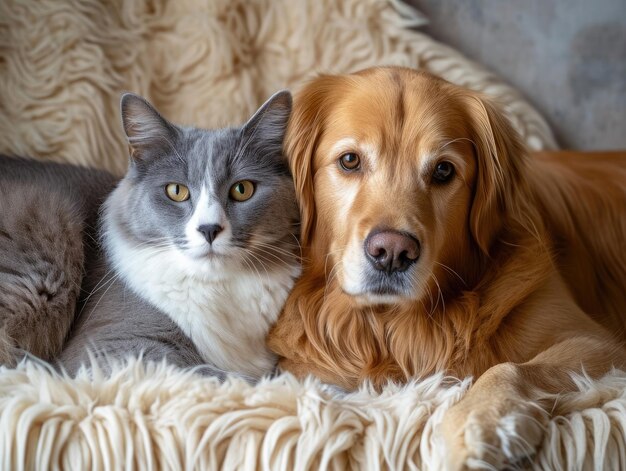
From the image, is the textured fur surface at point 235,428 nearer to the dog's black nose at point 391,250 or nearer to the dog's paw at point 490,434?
the dog's paw at point 490,434

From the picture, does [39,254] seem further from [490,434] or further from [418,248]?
Answer: [490,434]

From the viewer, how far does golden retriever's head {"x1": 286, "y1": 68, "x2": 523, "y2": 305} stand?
1.45 m

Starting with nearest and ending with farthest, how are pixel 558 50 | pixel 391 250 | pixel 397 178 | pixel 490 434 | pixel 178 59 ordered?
pixel 490 434 → pixel 391 250 → pixel 397 178 → pixel 178 59 → pixel 558 50

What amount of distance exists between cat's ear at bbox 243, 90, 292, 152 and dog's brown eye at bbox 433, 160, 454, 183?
344 millimetres

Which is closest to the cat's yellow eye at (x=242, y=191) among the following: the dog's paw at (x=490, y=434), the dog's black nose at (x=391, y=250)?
the dog's black nose at (x=391, y=250)

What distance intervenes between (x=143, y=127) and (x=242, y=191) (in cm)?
25

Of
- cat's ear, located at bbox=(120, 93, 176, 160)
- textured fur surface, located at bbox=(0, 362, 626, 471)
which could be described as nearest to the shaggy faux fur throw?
textured fur surface, located at bbox=(0, 362, 626, 471)

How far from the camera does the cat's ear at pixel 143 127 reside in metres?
1.59

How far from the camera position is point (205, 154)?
1.60 m

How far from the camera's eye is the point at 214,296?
159cm

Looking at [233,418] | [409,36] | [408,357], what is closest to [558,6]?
[409,36]

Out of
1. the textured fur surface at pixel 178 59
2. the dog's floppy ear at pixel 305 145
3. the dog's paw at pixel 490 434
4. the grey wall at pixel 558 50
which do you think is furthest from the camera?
the grey wall at pixel 558 50

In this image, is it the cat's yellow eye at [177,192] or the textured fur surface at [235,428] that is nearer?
the textured fur surface at [235,428]

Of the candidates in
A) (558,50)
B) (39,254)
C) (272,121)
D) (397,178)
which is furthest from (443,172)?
(558,50)
